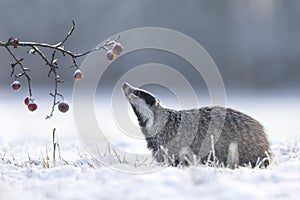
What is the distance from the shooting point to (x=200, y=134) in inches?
240

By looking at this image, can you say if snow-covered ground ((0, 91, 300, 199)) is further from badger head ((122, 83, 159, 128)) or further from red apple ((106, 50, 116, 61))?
red apple ((106, 50, 116, 61))

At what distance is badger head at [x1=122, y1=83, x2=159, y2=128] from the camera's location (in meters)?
6.18

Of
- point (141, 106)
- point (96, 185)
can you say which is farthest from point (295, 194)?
point (141, 106)

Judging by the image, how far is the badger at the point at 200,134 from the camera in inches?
235

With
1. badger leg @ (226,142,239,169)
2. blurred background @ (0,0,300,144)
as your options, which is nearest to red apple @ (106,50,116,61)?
badger leg @ (226,142,239,169)

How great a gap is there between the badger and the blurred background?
75.7 feet

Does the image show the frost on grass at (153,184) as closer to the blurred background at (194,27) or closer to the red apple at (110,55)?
the red apple at (110,55)

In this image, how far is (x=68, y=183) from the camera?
4363 millimetres

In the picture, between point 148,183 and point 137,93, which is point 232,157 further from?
point 148,183

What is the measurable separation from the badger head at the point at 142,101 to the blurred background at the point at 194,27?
23182 millimetres

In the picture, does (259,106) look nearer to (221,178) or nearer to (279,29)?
(279,29)

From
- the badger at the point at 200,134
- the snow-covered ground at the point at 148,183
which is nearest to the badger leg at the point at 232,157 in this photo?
the badger at the point at 200,134

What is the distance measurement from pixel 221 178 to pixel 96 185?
0.93 metres

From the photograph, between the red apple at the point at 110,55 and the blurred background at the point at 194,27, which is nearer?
the red apple at the point at 110,55
